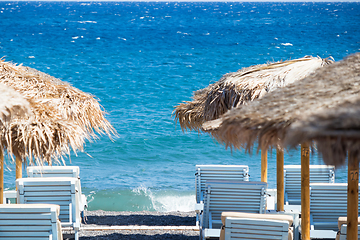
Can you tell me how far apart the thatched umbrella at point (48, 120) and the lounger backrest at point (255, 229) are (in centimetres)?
165

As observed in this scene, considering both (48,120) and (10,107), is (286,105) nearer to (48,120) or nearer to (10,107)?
(10,107)

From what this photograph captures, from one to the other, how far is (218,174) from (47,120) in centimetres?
280

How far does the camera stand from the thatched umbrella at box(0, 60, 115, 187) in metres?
3.40

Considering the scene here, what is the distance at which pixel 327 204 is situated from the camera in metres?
4.57

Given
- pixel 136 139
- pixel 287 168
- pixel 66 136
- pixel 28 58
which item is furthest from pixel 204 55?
pixel 66 136

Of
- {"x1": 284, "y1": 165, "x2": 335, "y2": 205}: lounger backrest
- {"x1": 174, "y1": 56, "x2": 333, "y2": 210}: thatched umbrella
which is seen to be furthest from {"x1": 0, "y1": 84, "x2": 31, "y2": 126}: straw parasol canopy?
{"x1": 284, "y1": 165, "x2": 335, "y2": 205}: lounger backrest

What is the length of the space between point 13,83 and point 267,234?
3.19 meters

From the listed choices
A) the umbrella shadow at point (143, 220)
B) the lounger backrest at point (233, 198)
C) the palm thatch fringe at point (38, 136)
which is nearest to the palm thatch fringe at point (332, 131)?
the palm thatch fringe at point (38, 136)

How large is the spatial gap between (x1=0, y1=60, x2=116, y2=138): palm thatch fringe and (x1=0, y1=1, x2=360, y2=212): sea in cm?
49

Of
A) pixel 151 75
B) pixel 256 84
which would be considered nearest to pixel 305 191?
pixel 256 84

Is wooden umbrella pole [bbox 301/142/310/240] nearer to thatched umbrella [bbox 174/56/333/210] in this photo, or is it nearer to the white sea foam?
thatched umbrella [bbox 174/56/333/210]

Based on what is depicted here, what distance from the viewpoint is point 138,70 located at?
2522 centimetres

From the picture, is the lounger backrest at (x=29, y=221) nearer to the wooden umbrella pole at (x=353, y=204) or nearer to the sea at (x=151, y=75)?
the sea at (x=151, y=75)

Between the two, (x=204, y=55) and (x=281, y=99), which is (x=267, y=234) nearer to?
(x=281, y=99)
